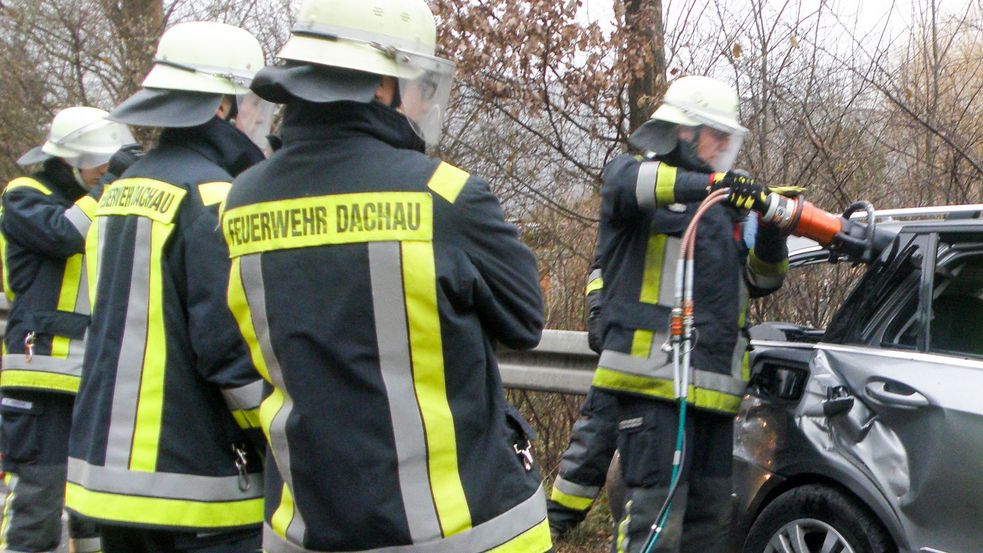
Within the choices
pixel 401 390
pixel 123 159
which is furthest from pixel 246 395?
pixel 123 159

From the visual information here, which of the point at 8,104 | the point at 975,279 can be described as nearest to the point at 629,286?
the point at 975,279

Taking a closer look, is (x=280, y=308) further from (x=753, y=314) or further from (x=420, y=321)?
(x=753, y=314)

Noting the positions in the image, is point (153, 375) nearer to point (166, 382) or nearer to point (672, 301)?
point (166, 382)

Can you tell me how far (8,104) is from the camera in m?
11.6

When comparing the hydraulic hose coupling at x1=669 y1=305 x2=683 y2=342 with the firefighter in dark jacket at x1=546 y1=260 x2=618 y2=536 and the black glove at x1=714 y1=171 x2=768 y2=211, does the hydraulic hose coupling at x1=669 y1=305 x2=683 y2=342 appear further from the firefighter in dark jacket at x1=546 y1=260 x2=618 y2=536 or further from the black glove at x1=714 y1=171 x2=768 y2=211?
the firefighter in dark jacket at x1=546 y1=260 x2=618 y2=536

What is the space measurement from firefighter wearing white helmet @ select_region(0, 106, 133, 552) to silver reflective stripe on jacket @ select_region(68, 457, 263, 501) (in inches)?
62.3

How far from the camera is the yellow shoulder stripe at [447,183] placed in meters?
2.23

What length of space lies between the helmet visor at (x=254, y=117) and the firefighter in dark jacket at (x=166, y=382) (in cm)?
18

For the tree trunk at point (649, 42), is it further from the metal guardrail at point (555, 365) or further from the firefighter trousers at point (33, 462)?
the firefighter trousers at point (33, 462)

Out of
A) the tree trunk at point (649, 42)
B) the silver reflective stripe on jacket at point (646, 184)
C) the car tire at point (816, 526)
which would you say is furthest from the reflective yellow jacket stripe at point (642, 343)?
the tree trunk at point (649, 42)

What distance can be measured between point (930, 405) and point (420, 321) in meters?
2.17

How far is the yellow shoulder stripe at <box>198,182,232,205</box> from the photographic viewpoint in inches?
115

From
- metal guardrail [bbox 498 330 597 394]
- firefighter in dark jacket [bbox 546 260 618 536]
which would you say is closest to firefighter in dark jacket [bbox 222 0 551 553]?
firefighter in dark jacket [bbox 546 260 618 536]

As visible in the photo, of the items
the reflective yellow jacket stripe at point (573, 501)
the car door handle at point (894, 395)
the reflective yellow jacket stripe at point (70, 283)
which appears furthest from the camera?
the reflective yellow jacket stripe at point (573, 501)
